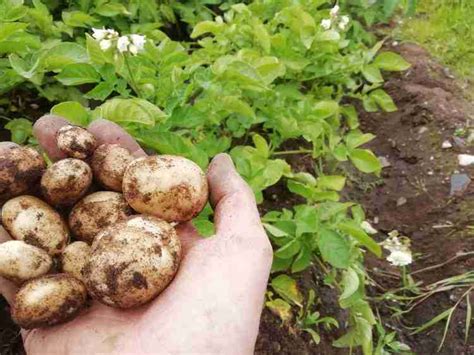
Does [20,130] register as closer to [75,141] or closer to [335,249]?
[75,141]

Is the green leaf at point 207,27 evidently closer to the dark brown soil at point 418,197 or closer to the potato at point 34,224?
the dark brown soil at point 418,197

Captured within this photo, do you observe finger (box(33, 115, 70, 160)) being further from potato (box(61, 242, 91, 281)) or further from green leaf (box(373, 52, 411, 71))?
green leaf (box(373, 52, 411, 71))

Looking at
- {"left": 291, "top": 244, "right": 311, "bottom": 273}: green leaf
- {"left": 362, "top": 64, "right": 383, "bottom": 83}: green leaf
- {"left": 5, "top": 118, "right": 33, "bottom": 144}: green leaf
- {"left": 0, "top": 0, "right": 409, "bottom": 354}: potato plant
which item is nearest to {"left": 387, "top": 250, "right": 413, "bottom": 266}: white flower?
{"left": 0, "top": 0, "right": 409, "bottom": 354}: potato plant

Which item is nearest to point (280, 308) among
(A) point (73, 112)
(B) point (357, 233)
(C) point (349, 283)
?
(C) point (349, 283)

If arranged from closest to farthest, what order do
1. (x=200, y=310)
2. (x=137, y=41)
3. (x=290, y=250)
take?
(x=200, y=310)
(x=137, y=41)
(x=290, y=250)

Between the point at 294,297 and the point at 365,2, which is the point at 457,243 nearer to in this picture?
the point at 294,297

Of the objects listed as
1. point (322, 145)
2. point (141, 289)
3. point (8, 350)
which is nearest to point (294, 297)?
point (322, 145)
